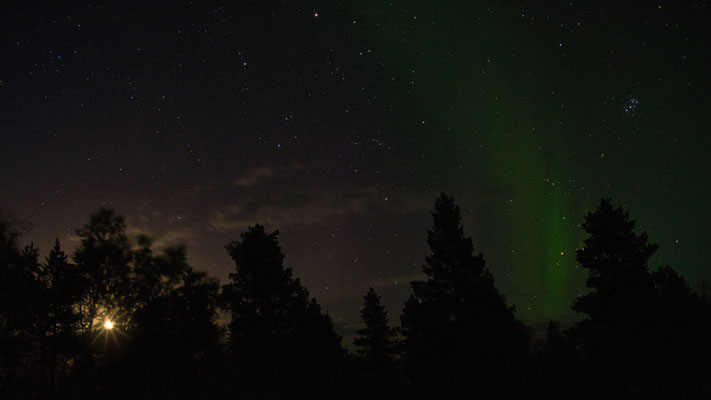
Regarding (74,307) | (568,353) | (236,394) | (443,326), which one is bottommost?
(568,353)

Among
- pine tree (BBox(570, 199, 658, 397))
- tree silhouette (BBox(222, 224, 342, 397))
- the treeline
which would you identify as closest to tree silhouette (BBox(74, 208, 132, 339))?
the treeline

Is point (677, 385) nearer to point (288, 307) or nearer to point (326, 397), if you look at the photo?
point (326, 397)

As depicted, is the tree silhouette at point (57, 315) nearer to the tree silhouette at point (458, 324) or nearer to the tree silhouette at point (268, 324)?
the tree silhouette at point (268, 324)

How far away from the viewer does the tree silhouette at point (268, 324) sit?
21219 millimetres

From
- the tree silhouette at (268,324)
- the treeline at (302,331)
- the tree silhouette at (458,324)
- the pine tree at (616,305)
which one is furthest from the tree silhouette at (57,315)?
the pine tree at (616,305)

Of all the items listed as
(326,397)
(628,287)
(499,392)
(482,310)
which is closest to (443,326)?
(482,310)

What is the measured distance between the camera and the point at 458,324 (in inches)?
774

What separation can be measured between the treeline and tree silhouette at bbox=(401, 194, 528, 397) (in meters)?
0.06

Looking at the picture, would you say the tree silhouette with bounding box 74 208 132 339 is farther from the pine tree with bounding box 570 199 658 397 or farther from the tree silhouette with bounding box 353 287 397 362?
the pine tree with bounding box 570 199 658 397

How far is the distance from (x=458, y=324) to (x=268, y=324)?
438 inches

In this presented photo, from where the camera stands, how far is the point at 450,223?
857 inches

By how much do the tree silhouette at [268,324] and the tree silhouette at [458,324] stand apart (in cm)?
697

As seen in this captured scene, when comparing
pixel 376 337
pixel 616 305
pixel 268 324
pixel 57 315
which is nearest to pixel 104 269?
pixel 57 315

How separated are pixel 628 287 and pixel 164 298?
109ft
